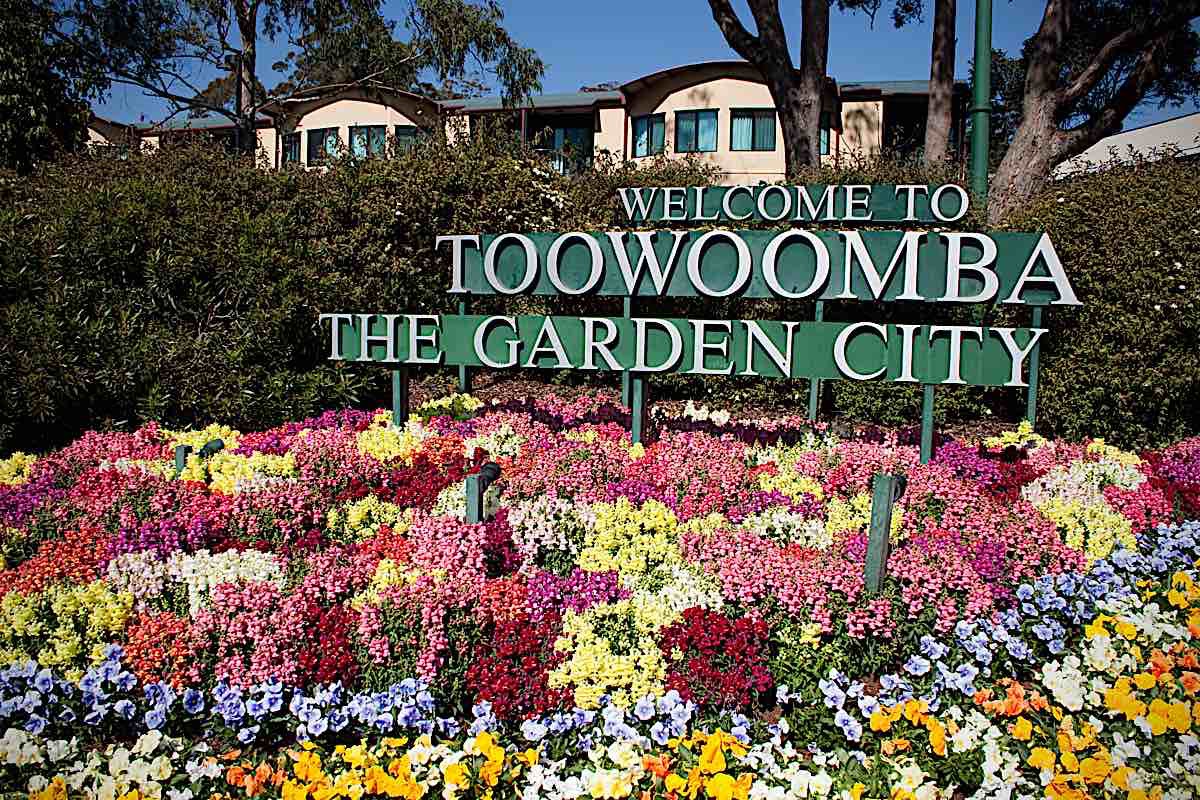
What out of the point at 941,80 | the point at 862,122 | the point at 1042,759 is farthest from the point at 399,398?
the point at 862,122

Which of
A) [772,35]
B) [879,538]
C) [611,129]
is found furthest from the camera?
[611,129]

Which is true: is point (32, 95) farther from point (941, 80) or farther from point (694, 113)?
point (941, 80)

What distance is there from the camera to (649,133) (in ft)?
82.5

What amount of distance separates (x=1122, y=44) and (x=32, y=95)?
1824 centimetres

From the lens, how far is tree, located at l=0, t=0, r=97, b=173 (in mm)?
17688

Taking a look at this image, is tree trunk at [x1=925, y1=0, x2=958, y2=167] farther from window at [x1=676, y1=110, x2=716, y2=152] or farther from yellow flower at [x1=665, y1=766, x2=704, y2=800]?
yellow flower at [x1=665, y1=766, x2=704, y2=800]

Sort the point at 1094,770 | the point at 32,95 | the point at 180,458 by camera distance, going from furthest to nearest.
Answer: the point at 32,95 → the point at 180,458 → the point at 1094,770

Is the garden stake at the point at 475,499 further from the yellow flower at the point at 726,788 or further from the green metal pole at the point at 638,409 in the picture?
the yellow flower at the point at 726,788

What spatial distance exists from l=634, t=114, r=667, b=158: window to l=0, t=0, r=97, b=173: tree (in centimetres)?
1299

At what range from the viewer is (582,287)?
609 centimetres

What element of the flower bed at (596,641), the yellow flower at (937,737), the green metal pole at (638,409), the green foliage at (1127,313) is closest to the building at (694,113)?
the green foliage at (1127,313)

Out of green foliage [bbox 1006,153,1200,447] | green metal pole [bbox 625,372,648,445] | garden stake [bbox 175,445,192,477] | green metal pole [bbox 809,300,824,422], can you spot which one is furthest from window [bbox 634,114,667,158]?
garden stake [bbox 175,445,192,477]

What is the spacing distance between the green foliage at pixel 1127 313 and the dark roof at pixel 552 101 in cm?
1903

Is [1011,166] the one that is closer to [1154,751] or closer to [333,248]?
[333,248]
